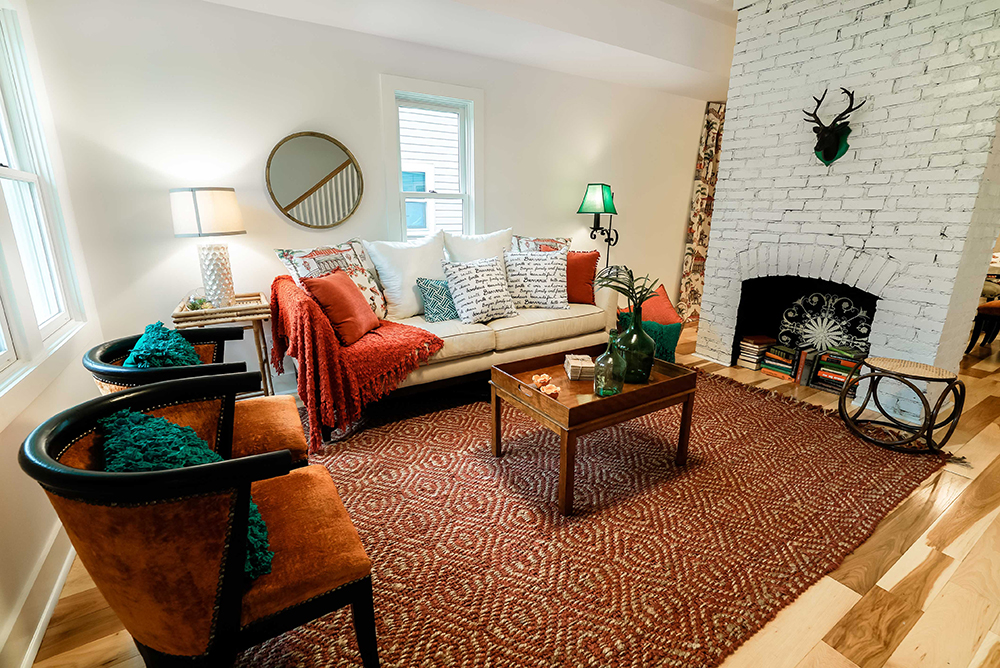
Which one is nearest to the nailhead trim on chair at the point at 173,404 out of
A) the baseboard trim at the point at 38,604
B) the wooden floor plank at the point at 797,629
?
the baseboard trim at the point at 38,604

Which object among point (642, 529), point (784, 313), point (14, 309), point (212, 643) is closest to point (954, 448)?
point (784, 313)

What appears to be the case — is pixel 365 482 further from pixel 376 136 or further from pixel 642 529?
pixel 376 136

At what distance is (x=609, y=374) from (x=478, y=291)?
1225mm

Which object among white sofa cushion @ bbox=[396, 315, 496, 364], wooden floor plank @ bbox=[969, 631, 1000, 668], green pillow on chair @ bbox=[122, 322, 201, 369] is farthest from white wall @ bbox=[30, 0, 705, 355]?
wooden floor plank @ bbox=[969, 631, 1000, 668]

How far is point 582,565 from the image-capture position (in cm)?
161

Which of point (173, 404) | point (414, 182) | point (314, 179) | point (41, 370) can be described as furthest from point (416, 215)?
point (173, 404)

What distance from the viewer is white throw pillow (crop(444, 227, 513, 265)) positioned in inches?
131

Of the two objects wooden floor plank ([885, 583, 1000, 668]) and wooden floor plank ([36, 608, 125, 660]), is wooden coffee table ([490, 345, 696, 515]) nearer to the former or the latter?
wooden floor plank ([885, 583, 1000, 668])

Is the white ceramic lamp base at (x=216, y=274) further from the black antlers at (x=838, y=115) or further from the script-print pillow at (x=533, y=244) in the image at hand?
the black antlers at (x=838, y=115)

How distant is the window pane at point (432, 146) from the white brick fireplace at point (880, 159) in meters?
2.10

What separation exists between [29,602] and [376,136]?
116 inches

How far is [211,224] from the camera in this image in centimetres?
247

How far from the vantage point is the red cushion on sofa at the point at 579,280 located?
345cm

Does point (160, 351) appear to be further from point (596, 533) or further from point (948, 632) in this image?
point (948, 632)
